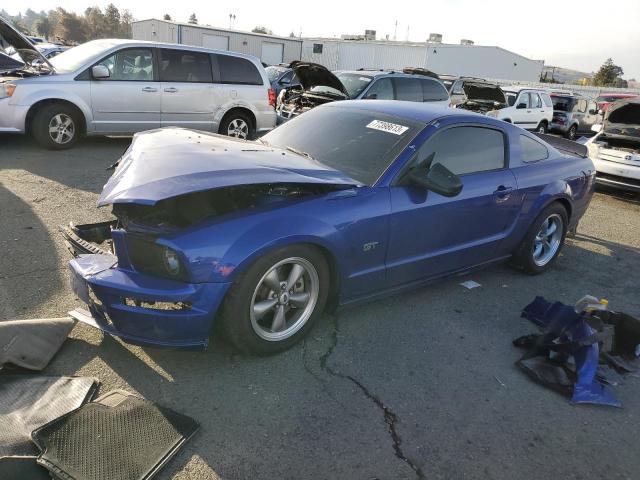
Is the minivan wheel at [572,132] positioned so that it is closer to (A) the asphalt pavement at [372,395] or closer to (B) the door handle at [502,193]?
(A) the asphalt pavement at [372,395]

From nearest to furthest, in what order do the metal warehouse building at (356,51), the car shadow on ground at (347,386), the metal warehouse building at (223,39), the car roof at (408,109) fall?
the car shadow on ground at (347,386)
the car roof at (408,109)
the metal warehouse building at (223,39)
the metal warehouse building at (356,51)

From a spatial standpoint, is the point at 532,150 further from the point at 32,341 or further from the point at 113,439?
the point at 32,341

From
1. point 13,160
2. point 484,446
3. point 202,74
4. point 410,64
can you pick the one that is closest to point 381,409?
point 484,446

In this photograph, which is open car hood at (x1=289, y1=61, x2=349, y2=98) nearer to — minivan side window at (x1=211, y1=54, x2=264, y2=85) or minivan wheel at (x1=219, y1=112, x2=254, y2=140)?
minivan side window at (x1=211, y1=54, x2=264, y2=85)

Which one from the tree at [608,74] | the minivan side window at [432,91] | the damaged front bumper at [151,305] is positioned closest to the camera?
the damaged front bumper at [151,305]

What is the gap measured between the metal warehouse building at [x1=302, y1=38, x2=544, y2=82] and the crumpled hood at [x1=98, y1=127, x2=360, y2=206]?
34.7 metres

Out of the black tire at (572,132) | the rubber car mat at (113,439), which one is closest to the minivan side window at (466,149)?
the rubber car mat at (113,439)

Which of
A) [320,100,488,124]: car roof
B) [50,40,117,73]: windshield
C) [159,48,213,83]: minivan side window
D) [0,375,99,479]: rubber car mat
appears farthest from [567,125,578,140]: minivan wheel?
[0,375,99,479]: rubber car mat

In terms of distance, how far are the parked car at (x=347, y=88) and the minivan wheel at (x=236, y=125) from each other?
1.25 m

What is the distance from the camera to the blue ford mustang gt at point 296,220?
279 centimetres

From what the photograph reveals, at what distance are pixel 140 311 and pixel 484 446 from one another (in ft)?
6.34

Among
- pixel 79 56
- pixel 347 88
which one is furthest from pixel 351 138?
pixel 347 88

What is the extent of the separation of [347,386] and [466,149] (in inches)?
87.8

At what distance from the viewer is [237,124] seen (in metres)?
9.69
